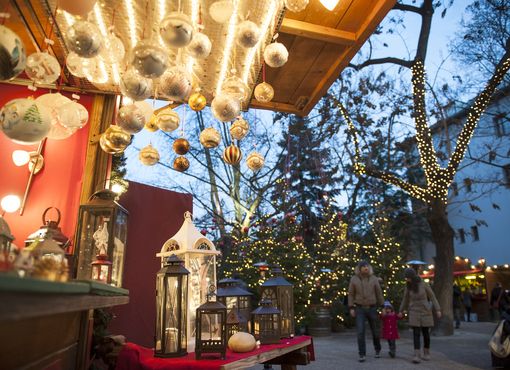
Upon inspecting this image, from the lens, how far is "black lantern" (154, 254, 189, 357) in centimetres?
265

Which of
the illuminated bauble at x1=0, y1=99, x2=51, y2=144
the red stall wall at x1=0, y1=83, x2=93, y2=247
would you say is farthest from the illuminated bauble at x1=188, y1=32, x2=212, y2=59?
the red stall wall at x1=0, y1=83, x2=93, y2=247

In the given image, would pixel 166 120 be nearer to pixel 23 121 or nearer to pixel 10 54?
pixel 23 121

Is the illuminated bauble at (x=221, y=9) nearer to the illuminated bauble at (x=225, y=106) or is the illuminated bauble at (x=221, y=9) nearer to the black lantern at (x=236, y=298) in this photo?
the illuminated bauble at (x=225, y=106)

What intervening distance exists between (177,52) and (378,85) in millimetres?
11622

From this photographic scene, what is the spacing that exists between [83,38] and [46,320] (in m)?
1.68

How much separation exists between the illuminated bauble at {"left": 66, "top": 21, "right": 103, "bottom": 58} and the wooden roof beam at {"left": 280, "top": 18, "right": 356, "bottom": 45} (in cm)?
188

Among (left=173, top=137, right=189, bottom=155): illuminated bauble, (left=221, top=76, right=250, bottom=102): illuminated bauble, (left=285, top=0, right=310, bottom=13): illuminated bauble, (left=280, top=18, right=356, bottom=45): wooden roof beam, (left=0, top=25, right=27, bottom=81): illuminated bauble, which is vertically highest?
(left=280, top=18, right=356, bottom=45): wooden roof beam

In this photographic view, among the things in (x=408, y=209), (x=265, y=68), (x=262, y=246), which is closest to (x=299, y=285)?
(x=262, y=246)

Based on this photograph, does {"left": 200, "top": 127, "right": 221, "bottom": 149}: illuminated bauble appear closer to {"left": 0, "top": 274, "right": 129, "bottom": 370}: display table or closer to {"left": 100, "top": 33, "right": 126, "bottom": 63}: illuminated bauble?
{"left": 100, "top": 33, "right": 126, "bottom": 63}: illuminated bauble

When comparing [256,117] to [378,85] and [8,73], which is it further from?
[8,73]

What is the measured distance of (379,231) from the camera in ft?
46.6

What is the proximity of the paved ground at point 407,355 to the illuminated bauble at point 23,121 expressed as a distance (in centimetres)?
578

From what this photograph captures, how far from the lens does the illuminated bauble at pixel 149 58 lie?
2488mm

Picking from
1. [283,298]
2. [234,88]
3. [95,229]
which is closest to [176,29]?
[234,88]
